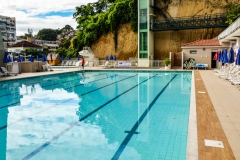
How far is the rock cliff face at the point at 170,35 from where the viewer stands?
24.4 m

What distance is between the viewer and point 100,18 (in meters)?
29.0

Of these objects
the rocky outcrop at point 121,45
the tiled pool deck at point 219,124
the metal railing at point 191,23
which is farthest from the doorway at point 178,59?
the tiled pool deck at point 219,124

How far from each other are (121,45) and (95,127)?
23.3 metres

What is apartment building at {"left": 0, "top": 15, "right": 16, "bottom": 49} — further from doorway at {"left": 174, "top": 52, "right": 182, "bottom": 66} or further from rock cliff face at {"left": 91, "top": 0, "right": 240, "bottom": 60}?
doorway at {"left": 174, "top": 52, "right": 182, "bottom": 66}

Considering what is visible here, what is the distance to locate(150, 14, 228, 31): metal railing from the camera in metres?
22.6

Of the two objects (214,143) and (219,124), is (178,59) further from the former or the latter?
(214,143)

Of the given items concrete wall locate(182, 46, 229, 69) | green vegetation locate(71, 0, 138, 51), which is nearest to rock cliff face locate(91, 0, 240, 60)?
green vegetation locate(71, 0, 138, 51)

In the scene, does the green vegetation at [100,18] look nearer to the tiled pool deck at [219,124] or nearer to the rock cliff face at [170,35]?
the rock cliff face at [170,35]

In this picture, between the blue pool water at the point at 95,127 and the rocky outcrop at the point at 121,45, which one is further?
the rocky outcrop at the point at 121,45

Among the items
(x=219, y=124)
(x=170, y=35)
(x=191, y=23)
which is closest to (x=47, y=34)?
(x=170, y=35)

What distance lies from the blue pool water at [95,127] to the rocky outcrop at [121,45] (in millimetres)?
18873

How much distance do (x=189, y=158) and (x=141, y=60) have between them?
70.6 feet

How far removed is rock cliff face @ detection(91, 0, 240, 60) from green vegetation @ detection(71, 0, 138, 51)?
90cm

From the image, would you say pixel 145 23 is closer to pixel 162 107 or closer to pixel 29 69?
pixel 29 69
